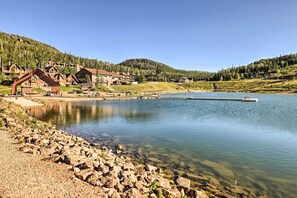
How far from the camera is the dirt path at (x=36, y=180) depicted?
30.7ft

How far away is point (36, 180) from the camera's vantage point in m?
10.5

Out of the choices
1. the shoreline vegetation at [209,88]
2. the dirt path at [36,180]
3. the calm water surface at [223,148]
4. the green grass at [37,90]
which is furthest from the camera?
the shoreline vegetation at [209,88]

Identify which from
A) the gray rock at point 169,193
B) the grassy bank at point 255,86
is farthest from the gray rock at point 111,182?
the grassy bank at point 255,86

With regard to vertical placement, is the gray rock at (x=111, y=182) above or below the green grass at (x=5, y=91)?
below

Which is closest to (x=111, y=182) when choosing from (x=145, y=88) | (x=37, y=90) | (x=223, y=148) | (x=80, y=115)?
(x=223, y=148)

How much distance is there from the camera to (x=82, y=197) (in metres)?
9.23

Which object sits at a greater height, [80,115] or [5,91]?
[5,91]

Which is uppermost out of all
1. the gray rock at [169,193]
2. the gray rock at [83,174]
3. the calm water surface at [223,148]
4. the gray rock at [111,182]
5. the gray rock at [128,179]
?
the gray rock at [83,174]

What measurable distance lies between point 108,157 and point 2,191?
28.6 ft

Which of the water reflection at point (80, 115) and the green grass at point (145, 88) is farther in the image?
the green grass at point (145, 88)

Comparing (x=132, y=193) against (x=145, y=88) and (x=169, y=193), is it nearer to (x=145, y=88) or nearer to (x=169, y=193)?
(x=169, y=193)

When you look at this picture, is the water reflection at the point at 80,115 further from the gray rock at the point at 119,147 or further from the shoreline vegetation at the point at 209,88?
the shoreline vegetation at the point at 209,88

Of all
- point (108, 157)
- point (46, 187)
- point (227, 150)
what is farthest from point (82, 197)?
point (227, 150)

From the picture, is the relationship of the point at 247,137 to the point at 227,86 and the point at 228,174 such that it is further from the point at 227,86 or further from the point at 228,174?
the point at 227,86
